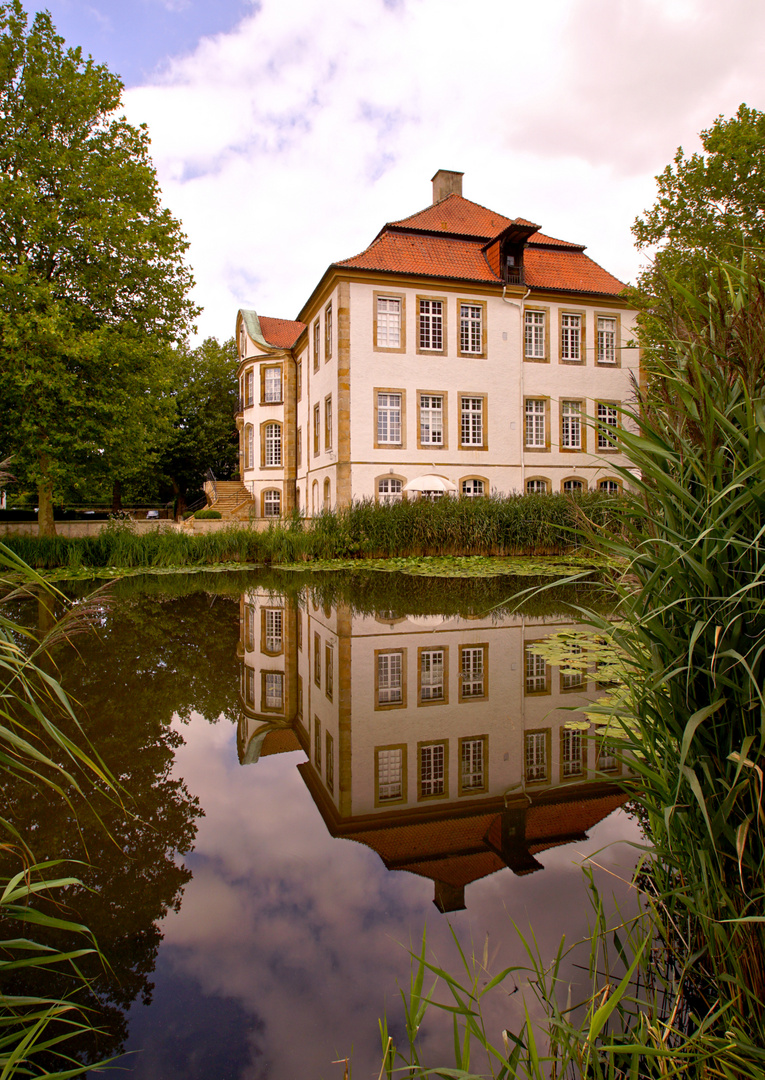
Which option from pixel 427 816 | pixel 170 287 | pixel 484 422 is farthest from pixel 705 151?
pixel 427 816

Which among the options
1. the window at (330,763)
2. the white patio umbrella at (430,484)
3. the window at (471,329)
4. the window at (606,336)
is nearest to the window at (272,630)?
the window at (330,763)

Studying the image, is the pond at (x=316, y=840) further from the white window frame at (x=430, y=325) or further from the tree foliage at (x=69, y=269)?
the white window frame at (x=430, y=325)

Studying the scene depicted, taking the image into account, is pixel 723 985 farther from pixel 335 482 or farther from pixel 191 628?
pixel 335 482

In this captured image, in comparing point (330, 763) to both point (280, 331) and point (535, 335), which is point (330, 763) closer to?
point (535, 335)

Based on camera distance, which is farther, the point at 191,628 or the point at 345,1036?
the point at 191,628

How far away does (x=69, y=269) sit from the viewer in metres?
17.5

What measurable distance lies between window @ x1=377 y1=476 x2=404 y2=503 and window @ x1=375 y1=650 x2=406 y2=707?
16.5 metres

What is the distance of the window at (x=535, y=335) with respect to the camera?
979 inches

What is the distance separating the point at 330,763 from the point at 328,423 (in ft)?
70.1

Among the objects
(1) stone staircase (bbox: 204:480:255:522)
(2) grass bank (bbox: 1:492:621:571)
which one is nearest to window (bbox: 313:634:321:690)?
(2) grass bank (bbox: 1:492:621:571)

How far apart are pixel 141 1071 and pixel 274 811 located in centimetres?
155

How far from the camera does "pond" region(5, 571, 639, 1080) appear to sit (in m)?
1.82

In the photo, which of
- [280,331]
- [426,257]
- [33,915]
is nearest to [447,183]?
[426,257]

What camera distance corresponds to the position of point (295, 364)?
3162cm
